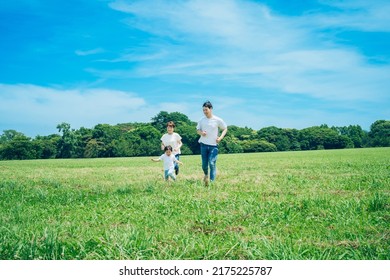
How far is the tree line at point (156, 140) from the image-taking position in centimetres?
6844

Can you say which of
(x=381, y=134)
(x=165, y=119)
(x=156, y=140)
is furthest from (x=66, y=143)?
(x=381, y=134)

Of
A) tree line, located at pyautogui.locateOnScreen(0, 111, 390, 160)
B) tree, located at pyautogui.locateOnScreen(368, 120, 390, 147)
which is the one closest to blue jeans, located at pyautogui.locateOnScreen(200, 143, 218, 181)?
tree line, located at pyautogui.locateOnScreen(0, 111, 390, 160)

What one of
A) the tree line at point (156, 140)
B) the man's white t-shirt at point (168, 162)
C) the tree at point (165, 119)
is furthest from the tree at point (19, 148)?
the man's white t-shirt at point (168, 162)

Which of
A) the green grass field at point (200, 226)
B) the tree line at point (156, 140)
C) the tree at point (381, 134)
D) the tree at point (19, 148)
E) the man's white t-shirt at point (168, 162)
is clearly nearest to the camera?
the green grass field at point (200, 226)

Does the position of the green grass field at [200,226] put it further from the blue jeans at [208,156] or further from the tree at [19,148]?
the tree at [19,148]

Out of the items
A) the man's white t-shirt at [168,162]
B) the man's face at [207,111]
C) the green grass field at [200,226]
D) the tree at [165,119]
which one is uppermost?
the tree at [165,119]

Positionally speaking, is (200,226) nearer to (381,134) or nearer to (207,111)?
(207,111)

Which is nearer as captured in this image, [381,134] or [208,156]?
[208,156]

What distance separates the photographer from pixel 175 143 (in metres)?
13.4

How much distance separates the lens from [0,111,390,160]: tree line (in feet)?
225

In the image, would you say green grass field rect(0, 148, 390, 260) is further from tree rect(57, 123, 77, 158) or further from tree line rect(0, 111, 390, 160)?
tree rect(57, 123, 77, 158)

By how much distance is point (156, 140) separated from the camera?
308 feet
